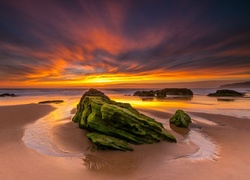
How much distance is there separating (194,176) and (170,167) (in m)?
0.97

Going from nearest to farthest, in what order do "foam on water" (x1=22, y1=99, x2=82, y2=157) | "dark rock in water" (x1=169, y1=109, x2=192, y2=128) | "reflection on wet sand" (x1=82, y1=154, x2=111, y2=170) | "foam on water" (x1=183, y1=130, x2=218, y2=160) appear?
"reflection on wet sand" (x1=82, y1=154, x2=111, y2=170)
"foam on water" (x1=183, y1=130, x2=218, y2=160)
"foam on water" (x1=22, y1=99, x2=82, y2=157)
"dark rock in water" (x1=169, y1=109, x2=192, y2=128)

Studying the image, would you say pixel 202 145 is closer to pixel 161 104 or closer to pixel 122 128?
pixel 122 128

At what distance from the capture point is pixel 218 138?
10852 mm

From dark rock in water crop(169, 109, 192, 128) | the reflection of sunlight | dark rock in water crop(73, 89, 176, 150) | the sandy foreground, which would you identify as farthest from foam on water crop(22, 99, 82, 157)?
the reflection of sunlight

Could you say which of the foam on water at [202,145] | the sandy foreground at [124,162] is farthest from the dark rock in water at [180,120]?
the sandy foreground at [124,162]

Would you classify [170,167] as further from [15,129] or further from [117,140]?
[15,129]

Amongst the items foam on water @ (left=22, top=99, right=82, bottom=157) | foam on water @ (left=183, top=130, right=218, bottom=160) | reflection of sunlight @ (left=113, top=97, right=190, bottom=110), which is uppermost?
reflection of sunlight @ (left=113, top=97, right=190, bottom=110)

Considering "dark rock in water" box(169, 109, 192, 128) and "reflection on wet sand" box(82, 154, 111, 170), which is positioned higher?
"dark rock in water" box(169, 109, 192, 128)

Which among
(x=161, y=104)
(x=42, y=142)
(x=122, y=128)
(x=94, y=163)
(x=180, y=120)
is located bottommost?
(x=94, y=163)

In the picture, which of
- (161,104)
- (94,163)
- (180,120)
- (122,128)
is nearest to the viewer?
(94,163)

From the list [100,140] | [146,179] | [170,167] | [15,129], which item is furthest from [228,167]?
[15,129]

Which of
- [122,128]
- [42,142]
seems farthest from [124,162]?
[42,142]

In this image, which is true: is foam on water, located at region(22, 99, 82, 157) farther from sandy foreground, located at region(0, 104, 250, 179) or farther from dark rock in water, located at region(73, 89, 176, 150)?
dark rock in water, located at region(73, 89, 176, 150)

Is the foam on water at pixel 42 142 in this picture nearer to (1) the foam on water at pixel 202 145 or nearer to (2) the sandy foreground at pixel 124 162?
(2) the sandy foreground at pixel 124 162
